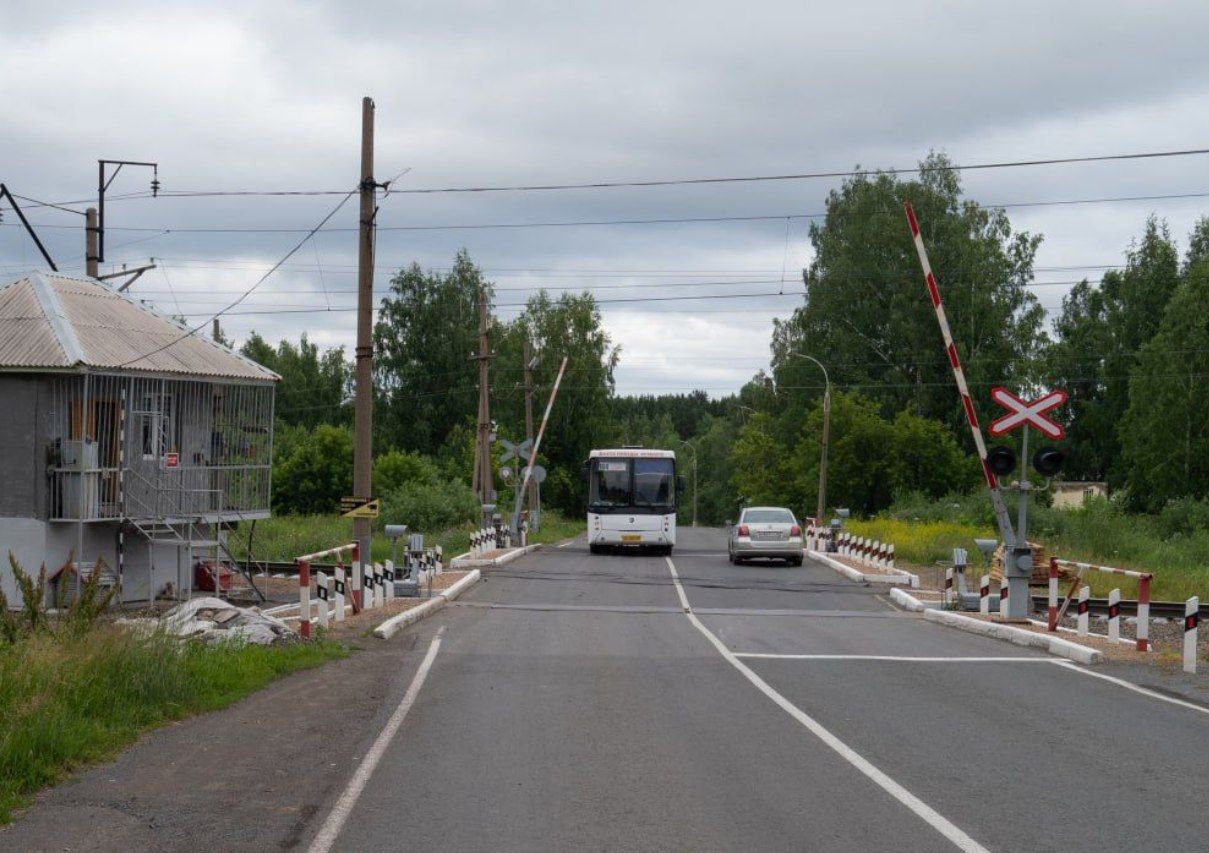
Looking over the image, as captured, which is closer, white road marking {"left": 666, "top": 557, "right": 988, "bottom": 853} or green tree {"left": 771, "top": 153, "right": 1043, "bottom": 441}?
white road marking {"left": 666, "top": 557, "right": 988, "bottom": 853}

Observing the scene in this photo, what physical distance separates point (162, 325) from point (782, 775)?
23.5 meters

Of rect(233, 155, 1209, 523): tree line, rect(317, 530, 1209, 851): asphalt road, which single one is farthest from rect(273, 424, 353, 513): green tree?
rect(317, 530, 1209, 851): asphalt road

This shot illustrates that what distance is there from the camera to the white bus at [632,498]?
4119 centimetres

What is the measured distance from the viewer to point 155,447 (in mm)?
26828

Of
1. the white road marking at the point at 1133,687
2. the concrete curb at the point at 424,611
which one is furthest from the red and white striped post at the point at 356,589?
the white road marking at the point at 1133,687

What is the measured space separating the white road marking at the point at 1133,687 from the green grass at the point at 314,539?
22092mm

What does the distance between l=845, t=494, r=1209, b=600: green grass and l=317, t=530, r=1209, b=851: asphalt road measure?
13590mm

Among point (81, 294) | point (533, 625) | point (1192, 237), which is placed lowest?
point (533, 625)

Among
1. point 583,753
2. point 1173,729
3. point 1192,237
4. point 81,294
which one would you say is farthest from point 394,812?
point 1192,237

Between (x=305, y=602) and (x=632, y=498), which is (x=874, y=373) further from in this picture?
(x=305, y=602)

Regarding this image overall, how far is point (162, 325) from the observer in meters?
29.2

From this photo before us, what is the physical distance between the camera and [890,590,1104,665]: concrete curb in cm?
1602

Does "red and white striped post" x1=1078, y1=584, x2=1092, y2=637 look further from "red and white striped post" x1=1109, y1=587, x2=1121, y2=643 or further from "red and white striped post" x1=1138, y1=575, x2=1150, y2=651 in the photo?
"red and white striped post" x1=1138, y1=575, x2=1150, y2=651

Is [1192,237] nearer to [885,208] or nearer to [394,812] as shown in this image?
[885,208]
